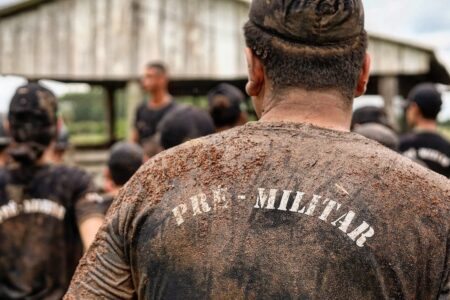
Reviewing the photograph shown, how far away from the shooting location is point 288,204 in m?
2.27

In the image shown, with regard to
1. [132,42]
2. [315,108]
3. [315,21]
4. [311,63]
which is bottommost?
[132,42]

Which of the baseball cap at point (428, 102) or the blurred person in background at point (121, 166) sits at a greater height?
the baseball cap at point (428, 102)

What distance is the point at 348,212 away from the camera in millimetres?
2244

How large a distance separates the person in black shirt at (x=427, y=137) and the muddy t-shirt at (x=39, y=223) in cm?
334

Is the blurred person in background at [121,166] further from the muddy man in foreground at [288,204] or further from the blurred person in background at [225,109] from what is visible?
the muddy man in foreground at [288,204]

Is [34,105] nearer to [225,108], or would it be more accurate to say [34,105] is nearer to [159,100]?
[225,108]

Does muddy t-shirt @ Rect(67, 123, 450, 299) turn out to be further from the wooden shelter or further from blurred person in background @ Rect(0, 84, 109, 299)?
the wooden shelter

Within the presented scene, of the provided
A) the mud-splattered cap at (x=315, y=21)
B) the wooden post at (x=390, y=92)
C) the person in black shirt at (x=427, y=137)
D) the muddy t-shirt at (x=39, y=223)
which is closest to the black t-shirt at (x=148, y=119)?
the person in black shirt at (x=427, y=137)

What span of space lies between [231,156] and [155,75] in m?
7.14

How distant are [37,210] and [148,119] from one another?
4.70 metres

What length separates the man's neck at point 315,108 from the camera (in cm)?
239

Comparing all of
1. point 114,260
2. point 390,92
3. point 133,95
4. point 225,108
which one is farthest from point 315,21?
point 390,92

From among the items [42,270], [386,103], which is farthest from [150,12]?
[42,270]

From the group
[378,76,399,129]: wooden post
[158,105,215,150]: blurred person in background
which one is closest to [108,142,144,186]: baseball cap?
[158,105,215,150]: blurred person in background
